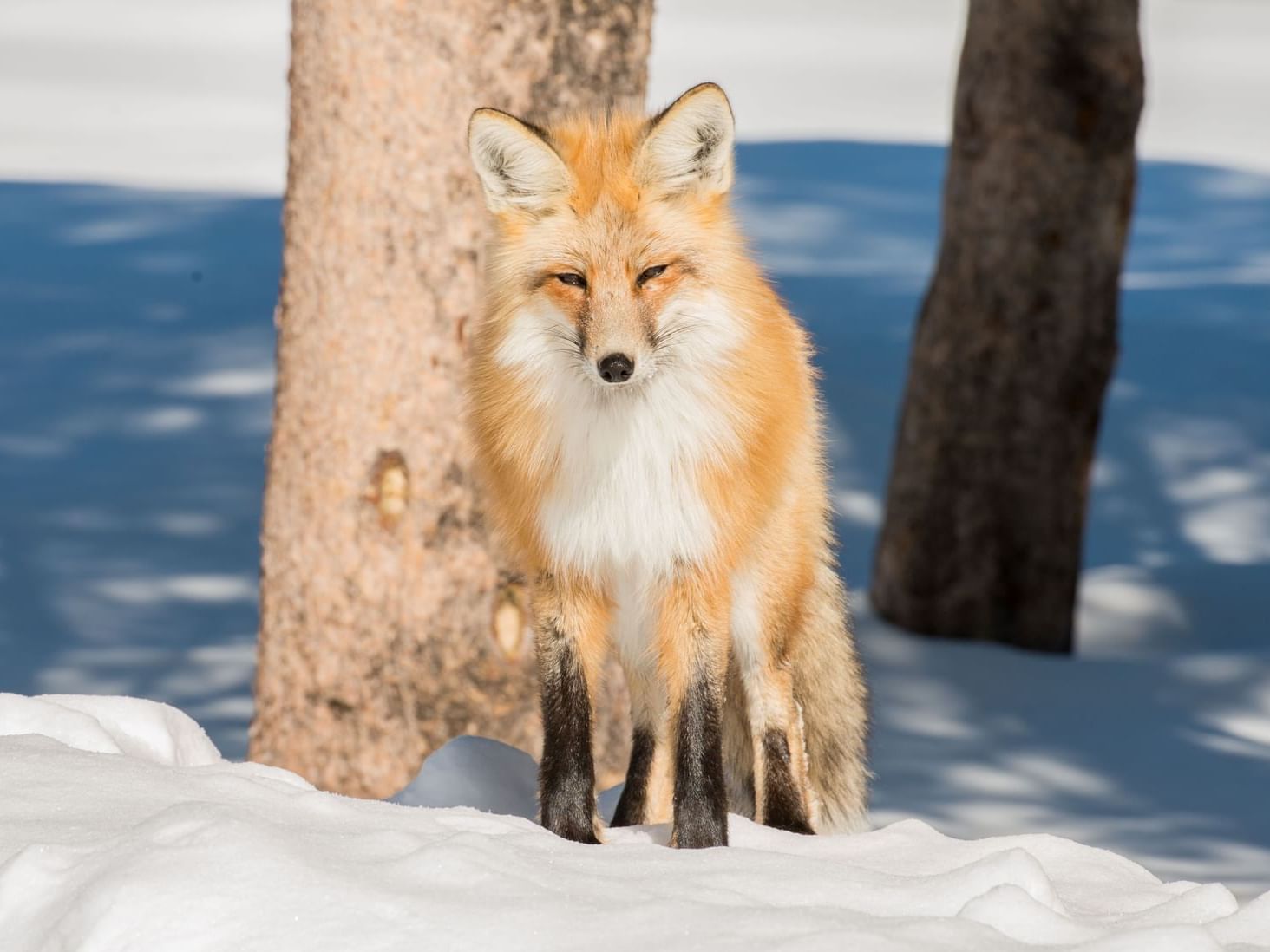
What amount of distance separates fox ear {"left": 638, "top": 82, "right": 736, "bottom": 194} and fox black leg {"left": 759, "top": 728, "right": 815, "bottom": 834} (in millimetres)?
1318

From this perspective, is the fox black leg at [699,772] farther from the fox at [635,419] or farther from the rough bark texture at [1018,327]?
the rough bark texture at [1018,327]

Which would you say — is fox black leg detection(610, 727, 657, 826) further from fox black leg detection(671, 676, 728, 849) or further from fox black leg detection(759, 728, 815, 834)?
fox black leg detection(671, 676, 728, 849)

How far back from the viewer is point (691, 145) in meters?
3.29

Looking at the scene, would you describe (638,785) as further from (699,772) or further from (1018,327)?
(1018,327)

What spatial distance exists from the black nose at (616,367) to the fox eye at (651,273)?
0.22 metres

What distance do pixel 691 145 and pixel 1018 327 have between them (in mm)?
4846

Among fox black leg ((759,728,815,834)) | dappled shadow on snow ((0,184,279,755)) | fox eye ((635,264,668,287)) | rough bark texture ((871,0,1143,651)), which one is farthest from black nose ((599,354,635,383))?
rough bark texture ((871,0,1143,651))

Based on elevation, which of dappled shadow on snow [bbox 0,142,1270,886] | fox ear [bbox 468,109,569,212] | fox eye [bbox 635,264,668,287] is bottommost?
dappled shadow on snow [bbox 0,142,1270,886]

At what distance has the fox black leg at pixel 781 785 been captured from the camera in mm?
3732

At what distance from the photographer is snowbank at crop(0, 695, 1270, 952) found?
240 centimetres

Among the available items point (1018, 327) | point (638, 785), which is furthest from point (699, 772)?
point (1018, 327)

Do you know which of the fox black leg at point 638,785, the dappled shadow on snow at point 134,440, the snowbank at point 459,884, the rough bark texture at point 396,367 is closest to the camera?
the snowbank at point 459,884

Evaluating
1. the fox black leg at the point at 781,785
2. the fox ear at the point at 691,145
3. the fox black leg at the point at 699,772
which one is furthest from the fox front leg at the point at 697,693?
the fox ear at the point at 691,145

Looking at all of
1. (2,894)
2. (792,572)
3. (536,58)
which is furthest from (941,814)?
(2,894)
